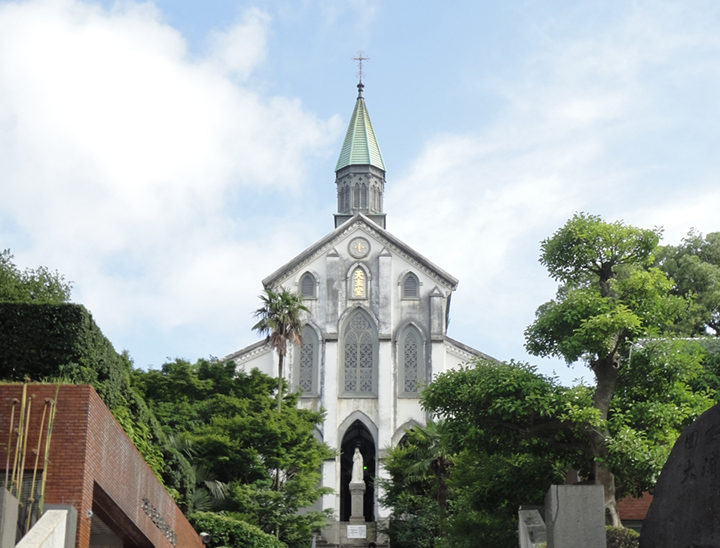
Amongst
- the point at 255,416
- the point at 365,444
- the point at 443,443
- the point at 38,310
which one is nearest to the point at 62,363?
Result: the point at 38,310

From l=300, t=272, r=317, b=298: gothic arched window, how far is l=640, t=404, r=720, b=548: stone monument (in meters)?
42.1

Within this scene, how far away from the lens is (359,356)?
4803 centimetres

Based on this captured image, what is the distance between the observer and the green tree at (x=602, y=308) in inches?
616

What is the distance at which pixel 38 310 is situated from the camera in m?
13.5

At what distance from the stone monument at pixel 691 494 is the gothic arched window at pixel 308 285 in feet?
138

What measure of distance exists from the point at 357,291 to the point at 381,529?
45.3 ft

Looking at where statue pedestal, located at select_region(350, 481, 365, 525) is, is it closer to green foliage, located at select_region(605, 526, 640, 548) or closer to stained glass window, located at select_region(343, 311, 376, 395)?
stained glass window, located at select_region(343, 311, 376, 395)

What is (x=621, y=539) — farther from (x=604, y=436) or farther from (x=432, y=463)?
(x=432, y=463)

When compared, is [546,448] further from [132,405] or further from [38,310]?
[38,310]

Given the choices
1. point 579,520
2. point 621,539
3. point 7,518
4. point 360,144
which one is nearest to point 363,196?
point 360,144

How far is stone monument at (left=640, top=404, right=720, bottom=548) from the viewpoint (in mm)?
6125

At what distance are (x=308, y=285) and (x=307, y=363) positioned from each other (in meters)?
4.02

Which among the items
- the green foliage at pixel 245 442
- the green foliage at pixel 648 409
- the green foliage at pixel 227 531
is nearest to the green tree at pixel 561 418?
the green foliage at pixel 648 409

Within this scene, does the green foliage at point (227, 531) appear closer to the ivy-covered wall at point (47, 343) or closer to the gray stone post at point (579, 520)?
the ivy-covered wall at point (47, 343)
